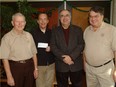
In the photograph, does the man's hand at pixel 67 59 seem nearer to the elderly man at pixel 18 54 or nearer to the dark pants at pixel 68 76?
the dark pants at pixel 68 76

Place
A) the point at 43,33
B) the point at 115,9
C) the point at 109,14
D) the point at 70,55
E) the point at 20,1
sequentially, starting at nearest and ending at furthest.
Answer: the point at 70,55
the point at 43,33
the point at 20,1
the point at 115,9
the point at 109,14

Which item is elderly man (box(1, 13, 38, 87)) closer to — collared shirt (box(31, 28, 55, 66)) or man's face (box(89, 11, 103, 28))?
collared shirt (box(31, 28, 55, 66))

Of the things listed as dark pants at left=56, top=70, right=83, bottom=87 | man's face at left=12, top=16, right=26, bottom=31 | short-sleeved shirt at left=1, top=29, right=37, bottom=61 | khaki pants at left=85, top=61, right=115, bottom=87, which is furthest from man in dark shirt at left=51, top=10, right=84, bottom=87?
man's face at left=12, top=16, right=26, bottom=31

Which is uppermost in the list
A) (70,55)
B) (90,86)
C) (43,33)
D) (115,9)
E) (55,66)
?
(115,9)

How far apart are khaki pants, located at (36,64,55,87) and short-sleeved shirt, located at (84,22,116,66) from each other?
619 mm

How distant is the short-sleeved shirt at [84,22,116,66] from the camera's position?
2.82 meters

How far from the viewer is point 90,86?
3145 millimetres

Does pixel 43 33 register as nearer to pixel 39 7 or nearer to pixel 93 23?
pixel 93 23

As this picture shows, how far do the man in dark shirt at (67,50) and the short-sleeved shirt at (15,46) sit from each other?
354 millimetres

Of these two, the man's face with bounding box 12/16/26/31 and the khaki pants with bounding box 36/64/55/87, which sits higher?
the man's face with bounding box 12/16/26/31

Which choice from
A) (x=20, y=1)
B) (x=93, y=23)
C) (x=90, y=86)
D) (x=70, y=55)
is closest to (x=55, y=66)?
(x=70, y=55)

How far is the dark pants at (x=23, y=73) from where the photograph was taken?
9.30 feet

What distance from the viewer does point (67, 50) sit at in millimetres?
3004

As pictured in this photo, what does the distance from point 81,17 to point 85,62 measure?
2.24 m
